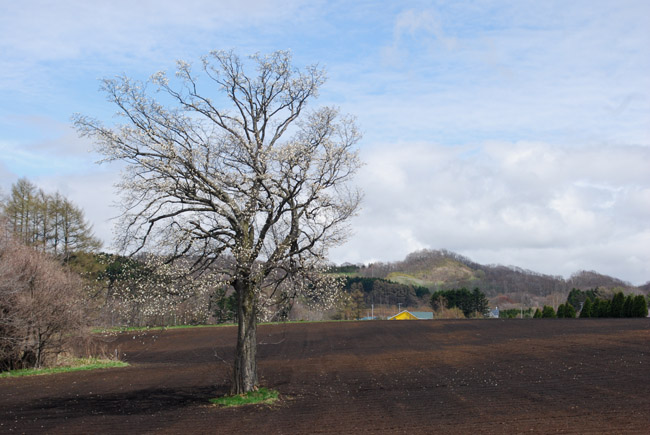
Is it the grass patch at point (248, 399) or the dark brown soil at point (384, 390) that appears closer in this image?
the dark brown soil at point (384, 390)

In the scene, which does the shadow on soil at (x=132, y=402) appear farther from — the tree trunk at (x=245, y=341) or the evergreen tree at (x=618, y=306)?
the evergreen tree at (x=618, y=306)

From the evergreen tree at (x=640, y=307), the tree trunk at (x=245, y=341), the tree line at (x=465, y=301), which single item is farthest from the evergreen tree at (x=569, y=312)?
the tree trunk at (x=245, y=341)

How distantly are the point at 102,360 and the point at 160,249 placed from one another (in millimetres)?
20381

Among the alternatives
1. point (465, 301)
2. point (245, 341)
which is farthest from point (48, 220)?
point (465, 301)

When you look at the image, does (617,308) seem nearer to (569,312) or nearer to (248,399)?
(569,312)

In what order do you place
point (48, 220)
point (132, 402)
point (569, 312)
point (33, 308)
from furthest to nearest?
point (569, 312), point (48, 220), point (33, 308), point (132, 402)

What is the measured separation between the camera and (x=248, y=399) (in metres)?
19.0

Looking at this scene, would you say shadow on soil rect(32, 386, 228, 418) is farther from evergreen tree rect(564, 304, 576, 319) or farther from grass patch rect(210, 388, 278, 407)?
evergreen tree rect(564, 304, 576, 319)

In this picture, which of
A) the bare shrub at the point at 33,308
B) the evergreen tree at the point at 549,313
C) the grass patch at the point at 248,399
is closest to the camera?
the grass patch at the point at 248,399

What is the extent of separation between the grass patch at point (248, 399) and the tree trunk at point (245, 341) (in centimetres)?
19

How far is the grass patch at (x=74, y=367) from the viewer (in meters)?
30.5

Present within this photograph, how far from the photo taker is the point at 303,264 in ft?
63.2

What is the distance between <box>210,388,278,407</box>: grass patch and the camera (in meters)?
19.0

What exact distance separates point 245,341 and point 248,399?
6.37ft
